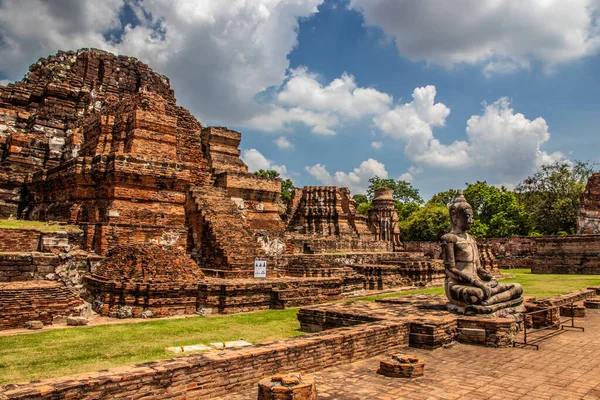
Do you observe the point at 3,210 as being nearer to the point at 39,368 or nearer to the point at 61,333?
the point at 61,333

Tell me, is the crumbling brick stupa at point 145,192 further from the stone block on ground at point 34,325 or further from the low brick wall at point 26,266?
the stone block on ground at point 34,325

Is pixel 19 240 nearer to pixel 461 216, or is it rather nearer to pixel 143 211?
pixel 143 211

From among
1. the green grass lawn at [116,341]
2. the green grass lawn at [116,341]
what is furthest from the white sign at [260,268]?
the green grass lawn at [116,341]

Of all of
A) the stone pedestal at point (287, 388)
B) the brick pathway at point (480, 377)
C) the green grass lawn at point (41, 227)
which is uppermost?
the green grass lawn at point (41, 227)

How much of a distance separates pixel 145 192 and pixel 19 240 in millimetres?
3587

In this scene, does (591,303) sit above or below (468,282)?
below

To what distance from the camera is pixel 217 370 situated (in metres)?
4.74

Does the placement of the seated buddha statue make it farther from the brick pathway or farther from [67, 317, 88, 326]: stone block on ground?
[67, 317, 88, 326]: stone block on ground

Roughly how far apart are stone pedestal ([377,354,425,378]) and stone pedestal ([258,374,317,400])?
1.32 meters

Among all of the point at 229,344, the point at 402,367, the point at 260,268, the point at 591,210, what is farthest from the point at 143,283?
the point at 591,210

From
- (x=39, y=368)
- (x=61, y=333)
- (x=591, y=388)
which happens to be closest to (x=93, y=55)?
(x=61, y=333)

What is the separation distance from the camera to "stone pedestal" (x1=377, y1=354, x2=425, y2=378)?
523 centimetres

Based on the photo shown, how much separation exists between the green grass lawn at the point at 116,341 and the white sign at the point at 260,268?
206cm

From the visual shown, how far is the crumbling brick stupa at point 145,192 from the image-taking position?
11.2 m
